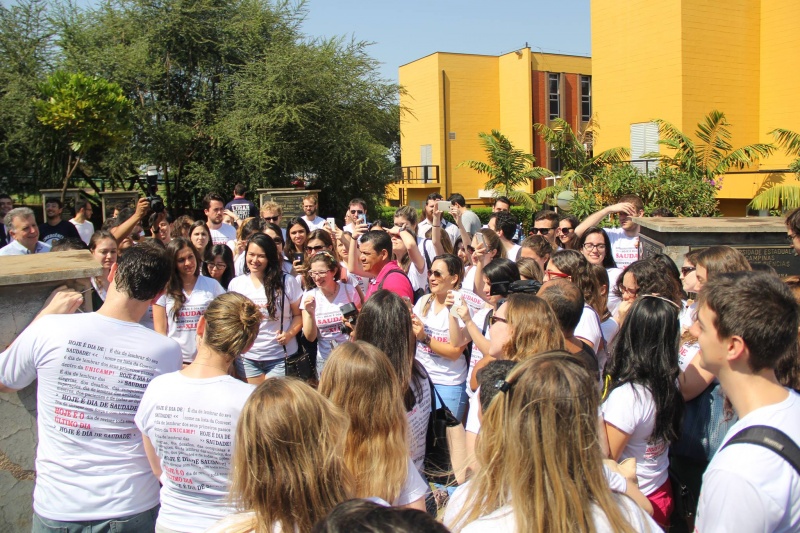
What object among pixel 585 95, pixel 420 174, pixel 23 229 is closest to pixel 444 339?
pixel 23 229

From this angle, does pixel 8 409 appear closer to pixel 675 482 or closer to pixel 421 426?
pixel 421 426

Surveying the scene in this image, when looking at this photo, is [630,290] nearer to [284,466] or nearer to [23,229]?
[284,466]

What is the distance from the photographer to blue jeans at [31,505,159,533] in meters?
2.78

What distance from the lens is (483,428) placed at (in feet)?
6.70

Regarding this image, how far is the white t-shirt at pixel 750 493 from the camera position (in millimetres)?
1828

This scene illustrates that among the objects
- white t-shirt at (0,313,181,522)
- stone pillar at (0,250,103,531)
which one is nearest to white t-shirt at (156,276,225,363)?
stone pillar at (0,250,103,531)

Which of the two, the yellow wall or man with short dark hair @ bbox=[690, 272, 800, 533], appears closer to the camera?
man with short dark hair @ bbox=[690, 272, 800, 533]

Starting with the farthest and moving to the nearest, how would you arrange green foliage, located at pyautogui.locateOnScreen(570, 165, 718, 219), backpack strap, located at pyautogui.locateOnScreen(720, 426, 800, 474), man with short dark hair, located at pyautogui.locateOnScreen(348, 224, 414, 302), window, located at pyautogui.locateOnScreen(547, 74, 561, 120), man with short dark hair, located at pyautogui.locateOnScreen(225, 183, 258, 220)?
1. window, located at pyautogui.locateOnScreen(547, 74, 561, 120)
2. green foliage, located at pyautogui.locateOnScreen(570, 165, 718, 219)
3. man with short dark hair, located at pyautogui.locateOnScreen(225, 183, 258, 220)
4. man with short dark hair, located at pyautogui.locateOnScreen(348, 224, 414, 302)
5. backpack strap, located at pyautogui.locateOnScreen(720, 426, 800, 474)

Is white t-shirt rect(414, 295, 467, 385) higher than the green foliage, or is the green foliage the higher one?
the green foliage

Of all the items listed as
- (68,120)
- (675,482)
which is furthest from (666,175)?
(68,120)

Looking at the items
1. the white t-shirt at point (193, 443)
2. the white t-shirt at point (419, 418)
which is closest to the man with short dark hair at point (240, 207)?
the white t-shirt at point (419, 418)

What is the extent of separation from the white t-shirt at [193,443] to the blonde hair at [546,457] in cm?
104

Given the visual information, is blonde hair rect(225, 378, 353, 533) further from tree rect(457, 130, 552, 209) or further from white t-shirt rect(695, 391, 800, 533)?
tree rect(457, 130, 552, 209)

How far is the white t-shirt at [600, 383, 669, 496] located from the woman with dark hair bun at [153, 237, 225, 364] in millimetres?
3144
